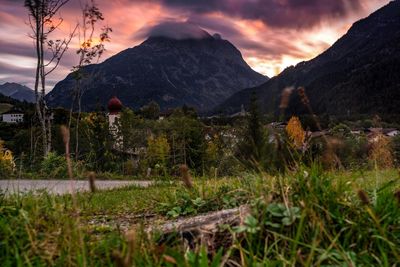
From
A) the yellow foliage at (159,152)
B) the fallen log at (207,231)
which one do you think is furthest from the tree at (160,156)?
the fallen log at (207,231)

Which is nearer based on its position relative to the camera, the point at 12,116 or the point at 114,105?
the point at 114,105

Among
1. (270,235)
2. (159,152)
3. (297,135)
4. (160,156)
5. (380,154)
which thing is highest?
(297,135)

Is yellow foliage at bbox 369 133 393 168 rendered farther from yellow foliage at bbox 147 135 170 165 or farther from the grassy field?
the grassy field

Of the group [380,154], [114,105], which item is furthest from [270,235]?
[114,105]

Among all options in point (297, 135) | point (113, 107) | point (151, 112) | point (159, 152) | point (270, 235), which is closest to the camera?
point (270, 235)

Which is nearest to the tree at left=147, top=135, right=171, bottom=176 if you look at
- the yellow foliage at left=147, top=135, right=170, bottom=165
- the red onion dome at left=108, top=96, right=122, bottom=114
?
the yellow foliage at left=147, top=135, right=170, bottom=165

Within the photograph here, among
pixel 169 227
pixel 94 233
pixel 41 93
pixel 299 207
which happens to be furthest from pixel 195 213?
pixel 41 93

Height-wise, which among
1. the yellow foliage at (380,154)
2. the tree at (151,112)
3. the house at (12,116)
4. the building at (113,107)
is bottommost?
the yellow foliage at (380,154)

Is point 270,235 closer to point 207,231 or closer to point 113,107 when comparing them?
point 207,231

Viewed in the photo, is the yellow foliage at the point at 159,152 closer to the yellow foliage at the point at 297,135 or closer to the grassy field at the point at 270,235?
the yellow foliage at the point at 297,135

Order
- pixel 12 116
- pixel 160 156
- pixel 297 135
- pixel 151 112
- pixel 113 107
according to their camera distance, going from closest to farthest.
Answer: pixel 297 135
pixel 160 156
pixel 113 107
pixel 151 112
pixel 12 116

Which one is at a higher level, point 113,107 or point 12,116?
point 12,116

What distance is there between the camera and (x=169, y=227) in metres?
3.44

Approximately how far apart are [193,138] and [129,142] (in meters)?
7.29
